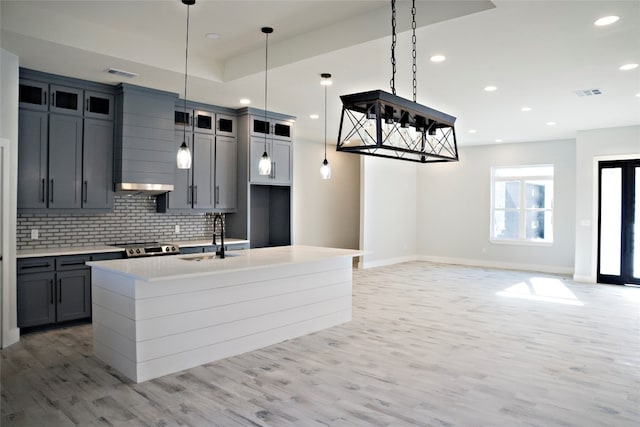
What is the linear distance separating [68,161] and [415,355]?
173 inches

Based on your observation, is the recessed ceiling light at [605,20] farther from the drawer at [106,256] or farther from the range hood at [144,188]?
the drawer at [106,256]

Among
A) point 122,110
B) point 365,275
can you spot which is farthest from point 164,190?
point 365,275

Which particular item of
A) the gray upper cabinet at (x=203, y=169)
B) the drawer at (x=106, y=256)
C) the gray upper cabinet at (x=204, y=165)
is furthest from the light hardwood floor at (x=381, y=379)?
the gray upper cabinet at (x=203, y=169)

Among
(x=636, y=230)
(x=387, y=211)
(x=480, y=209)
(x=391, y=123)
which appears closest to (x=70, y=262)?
(x=391, y=123)

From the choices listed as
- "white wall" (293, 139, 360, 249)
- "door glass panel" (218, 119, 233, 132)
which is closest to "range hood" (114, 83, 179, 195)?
"door glass panel" (218, 119, 233, 132)

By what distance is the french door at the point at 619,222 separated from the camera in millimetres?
8195

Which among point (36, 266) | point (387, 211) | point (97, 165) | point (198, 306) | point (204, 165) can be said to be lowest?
point (198, 306)

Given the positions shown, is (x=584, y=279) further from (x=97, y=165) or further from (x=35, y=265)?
(x=35, y=265)

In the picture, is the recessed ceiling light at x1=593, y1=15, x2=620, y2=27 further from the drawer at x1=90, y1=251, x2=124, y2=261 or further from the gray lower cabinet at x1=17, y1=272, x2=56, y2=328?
the gray lower cabinet at x1=17, y1=272, x2=56, y2=328

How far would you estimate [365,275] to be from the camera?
29.8 feet

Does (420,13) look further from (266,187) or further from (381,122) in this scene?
(266,187)

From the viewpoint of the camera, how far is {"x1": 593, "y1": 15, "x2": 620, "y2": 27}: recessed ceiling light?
3.60 metres

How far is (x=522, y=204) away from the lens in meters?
10.3

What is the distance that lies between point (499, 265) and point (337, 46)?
7746 mm
